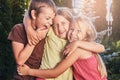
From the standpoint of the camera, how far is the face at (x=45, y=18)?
3459 mm

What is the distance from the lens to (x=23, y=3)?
21.4 ft

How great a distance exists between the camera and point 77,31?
3471 millimetres

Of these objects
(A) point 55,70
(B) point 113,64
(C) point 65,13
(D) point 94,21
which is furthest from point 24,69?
(D) point 94,21

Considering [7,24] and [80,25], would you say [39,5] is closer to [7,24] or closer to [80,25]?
[80,25]

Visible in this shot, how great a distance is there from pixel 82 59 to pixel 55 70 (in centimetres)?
25

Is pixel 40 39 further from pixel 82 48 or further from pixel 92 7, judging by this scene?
pixel 92 7

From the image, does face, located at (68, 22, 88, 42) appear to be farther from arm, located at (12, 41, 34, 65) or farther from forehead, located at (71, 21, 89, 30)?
arm, located at (12, 41, 34, 65)

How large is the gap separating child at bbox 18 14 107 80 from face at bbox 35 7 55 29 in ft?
0.62

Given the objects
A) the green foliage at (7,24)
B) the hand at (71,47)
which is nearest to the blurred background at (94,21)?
the green foliage at (7,24)

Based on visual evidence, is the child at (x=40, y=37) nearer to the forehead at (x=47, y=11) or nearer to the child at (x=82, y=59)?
the forehead at (x=47, y=11)

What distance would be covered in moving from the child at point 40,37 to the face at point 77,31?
0.19m

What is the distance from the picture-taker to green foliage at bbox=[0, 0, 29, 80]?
6.42 meters

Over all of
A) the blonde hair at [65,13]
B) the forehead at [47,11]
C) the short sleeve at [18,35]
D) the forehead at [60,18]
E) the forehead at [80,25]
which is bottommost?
the short sleeve at [18,35]

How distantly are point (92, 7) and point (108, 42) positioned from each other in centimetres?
108
